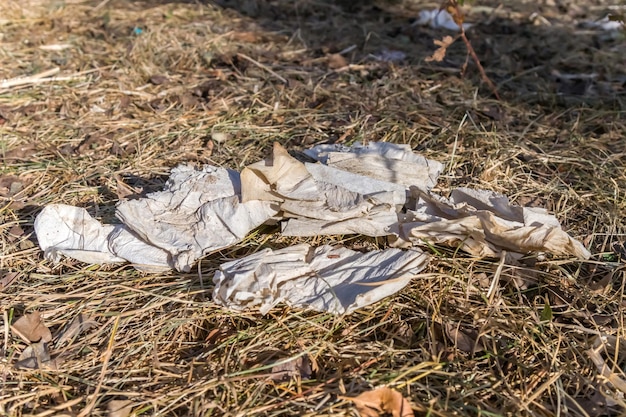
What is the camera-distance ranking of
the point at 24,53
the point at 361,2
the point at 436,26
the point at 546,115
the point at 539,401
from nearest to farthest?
the point at 539,401 < the point at 546,115 < the point at 24,53 < the point at 436,26 < the point at 361,2

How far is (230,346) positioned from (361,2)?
3641mm

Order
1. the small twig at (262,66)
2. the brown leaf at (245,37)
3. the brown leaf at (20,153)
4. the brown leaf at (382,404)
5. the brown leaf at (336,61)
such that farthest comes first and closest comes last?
the brown leaf at (245,37) → the brown leaf at (336,61) → the small twig at (262,66) → the brown leaf at (20,153) → the brown leaf at (382,404)

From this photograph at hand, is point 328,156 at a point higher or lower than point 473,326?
higher

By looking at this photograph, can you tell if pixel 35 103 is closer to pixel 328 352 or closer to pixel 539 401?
pixel 328 352

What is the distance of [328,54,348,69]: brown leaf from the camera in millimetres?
3369

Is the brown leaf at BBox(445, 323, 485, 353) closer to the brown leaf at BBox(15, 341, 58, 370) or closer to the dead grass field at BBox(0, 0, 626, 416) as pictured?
the dead grass field at BBox(0, 0, 626, 416)

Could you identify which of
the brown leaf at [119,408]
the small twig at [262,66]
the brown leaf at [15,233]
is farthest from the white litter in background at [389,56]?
the brown leaf at [119,408]

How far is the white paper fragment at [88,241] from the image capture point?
183cm

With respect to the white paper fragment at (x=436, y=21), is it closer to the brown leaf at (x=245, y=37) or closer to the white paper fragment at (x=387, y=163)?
the brown leaf at (x=245, y=37)

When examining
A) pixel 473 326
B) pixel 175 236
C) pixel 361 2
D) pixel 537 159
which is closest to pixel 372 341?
pixel 473 326

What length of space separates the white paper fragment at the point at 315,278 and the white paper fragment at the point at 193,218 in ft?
0.51

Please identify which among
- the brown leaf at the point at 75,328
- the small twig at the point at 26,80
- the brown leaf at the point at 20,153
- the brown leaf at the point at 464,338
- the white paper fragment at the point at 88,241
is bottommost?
the brown leaf at the point at 75,328

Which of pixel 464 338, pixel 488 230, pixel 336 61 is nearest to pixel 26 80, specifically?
pixel 336 61

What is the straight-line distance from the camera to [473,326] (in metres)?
1.64
